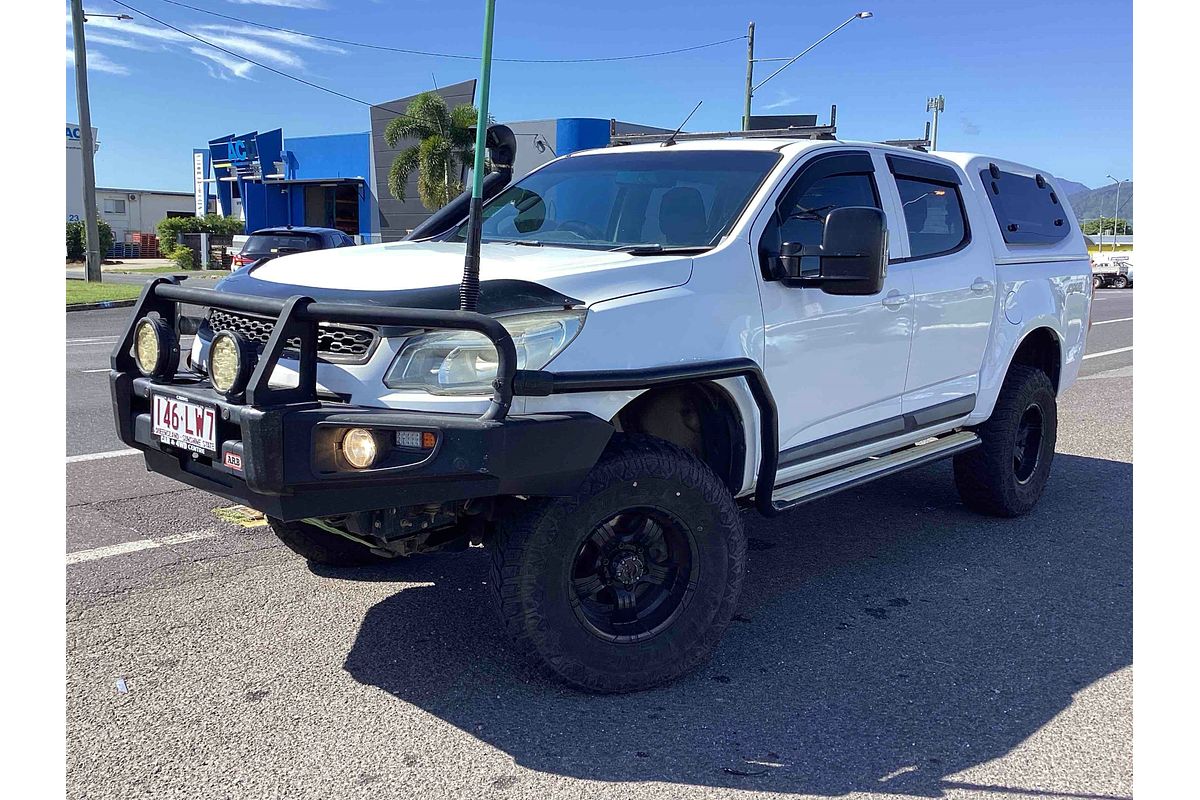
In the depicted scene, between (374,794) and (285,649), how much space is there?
108 cm

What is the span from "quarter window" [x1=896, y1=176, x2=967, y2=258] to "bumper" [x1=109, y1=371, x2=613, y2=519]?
8.35ft

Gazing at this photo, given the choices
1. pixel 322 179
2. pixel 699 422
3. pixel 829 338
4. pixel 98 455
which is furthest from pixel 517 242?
pixel 322 179

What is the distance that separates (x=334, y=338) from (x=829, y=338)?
6.51 ft

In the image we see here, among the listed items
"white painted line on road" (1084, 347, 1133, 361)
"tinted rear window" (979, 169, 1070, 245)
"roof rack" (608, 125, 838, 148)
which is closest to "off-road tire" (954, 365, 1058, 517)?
"tinted rear window" (979, 169, 1070, 245)

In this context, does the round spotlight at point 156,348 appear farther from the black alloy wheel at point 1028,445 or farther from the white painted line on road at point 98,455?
the black alloy wheel at point 1028,445

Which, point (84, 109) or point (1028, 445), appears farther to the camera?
point (84, 109)

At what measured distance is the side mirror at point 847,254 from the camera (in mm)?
3795

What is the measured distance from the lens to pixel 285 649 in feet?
12.3

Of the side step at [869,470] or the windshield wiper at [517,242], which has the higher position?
the windshield wiper at [517,242]

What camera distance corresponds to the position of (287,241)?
54.3 feet

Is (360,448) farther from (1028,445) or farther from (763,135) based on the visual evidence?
(1028,445)

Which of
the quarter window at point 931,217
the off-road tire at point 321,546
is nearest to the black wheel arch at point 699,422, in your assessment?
the off-road tire at point 321,546

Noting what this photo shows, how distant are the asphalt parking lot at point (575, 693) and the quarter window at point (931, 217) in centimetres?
152

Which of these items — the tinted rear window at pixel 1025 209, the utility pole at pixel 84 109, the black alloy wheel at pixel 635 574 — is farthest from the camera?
the utility pole at pixel 84 109
